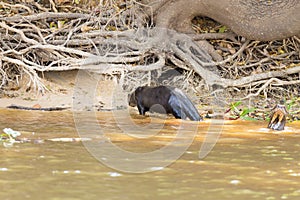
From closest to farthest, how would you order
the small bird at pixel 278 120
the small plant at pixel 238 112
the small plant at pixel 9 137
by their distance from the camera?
the small plant at pixel 9 137 → the small bird at pixel 278 120 → the small plant at pixel 238 112

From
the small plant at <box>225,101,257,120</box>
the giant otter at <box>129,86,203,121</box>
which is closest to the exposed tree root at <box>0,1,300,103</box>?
the giant otter at <box>129,86,203,121</box>

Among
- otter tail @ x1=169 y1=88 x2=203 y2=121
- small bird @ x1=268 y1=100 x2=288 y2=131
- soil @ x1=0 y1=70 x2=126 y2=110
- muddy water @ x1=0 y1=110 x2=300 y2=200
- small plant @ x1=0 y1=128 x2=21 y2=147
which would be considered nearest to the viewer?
muddy water @ x1=0 y1=110 x2=300 y2=200

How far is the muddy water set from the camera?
209 centimetres

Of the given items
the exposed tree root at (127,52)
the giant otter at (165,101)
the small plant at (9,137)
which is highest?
the exposed tree root at (127,52)

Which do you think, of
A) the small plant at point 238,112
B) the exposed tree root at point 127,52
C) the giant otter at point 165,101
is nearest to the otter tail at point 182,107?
the giant otter at point 165,101

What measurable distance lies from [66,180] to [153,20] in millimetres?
5665

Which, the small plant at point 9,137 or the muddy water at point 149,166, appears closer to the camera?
the muddy water at point 149,166

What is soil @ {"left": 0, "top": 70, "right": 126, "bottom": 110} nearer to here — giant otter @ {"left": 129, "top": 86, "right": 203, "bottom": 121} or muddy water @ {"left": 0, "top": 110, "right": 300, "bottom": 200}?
giant otter @ {"left": 129, "top": 86, "right": 203, "bottom": 121}

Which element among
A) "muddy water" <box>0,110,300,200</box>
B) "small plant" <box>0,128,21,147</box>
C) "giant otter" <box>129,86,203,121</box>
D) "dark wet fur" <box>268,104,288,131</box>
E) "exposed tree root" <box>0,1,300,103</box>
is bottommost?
"muddy water" <box>0,110,300,200</box>

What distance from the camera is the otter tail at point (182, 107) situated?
534cm

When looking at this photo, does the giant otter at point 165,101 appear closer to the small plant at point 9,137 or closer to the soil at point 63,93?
the soil at point 63,93

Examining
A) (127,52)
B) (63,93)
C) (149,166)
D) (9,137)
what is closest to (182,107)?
(127,52)

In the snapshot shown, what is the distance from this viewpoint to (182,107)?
214 inches

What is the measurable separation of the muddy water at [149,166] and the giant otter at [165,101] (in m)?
1.05
